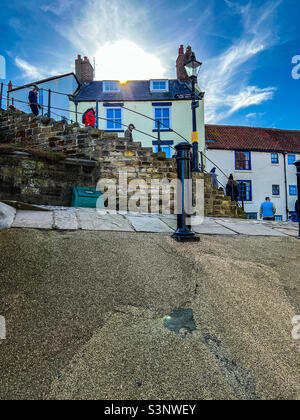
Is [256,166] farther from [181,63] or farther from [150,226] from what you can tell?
[150,226]

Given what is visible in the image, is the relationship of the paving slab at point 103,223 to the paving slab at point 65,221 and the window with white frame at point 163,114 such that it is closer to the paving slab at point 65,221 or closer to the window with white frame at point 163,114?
the paving slab at point 65,221

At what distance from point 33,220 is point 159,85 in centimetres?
1913

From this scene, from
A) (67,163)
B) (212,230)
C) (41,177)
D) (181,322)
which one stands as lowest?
(181,322)

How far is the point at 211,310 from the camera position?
2273mm

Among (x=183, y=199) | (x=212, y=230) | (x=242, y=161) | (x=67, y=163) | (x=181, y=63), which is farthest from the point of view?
(x=242, y=161)

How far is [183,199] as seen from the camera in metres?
4.07

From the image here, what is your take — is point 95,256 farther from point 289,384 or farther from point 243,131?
point 243,131

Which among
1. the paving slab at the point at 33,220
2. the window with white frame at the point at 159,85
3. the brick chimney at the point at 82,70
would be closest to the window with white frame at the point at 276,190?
the window with white frame at the point at 159,85

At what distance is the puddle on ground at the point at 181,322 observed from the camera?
6.57 ft

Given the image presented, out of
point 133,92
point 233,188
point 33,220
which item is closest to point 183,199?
point 33,220

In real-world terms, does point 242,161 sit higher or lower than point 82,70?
lower

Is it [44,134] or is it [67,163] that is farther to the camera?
[44,134]
